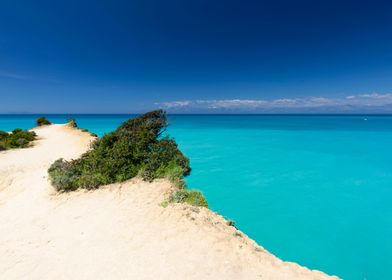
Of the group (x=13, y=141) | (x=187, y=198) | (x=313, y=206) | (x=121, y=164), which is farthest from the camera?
(x=13, y=141)

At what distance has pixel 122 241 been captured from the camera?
6.02 m

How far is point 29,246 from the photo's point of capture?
6062 millimetres

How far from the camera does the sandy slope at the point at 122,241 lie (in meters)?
5.01

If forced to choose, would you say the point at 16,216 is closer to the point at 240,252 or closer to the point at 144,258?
the point at 144,258

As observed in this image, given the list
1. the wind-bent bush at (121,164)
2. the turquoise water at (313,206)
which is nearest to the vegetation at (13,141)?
the wind-bent bush at (121,164)

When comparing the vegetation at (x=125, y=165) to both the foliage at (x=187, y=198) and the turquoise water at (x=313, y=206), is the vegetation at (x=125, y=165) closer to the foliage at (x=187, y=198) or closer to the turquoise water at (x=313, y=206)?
the foliage at (x=187, y=198)

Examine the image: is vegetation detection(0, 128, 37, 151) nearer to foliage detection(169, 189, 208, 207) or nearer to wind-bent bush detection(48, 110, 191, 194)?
wind-bent bush detection(48, 110, 191, 194)

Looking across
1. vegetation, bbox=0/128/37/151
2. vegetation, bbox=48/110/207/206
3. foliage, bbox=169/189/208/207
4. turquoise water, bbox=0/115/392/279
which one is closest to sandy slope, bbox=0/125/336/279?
foliage, bbox=169/189/208/207

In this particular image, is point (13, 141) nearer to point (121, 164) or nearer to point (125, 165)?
point (121, 164)

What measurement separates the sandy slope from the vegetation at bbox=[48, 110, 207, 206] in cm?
64

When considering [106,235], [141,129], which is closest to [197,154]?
[141,129]

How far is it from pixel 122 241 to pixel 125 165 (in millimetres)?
5147

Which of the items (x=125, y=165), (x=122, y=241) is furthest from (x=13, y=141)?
(x=122, y=241)

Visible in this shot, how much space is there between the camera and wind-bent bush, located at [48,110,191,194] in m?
9.75
